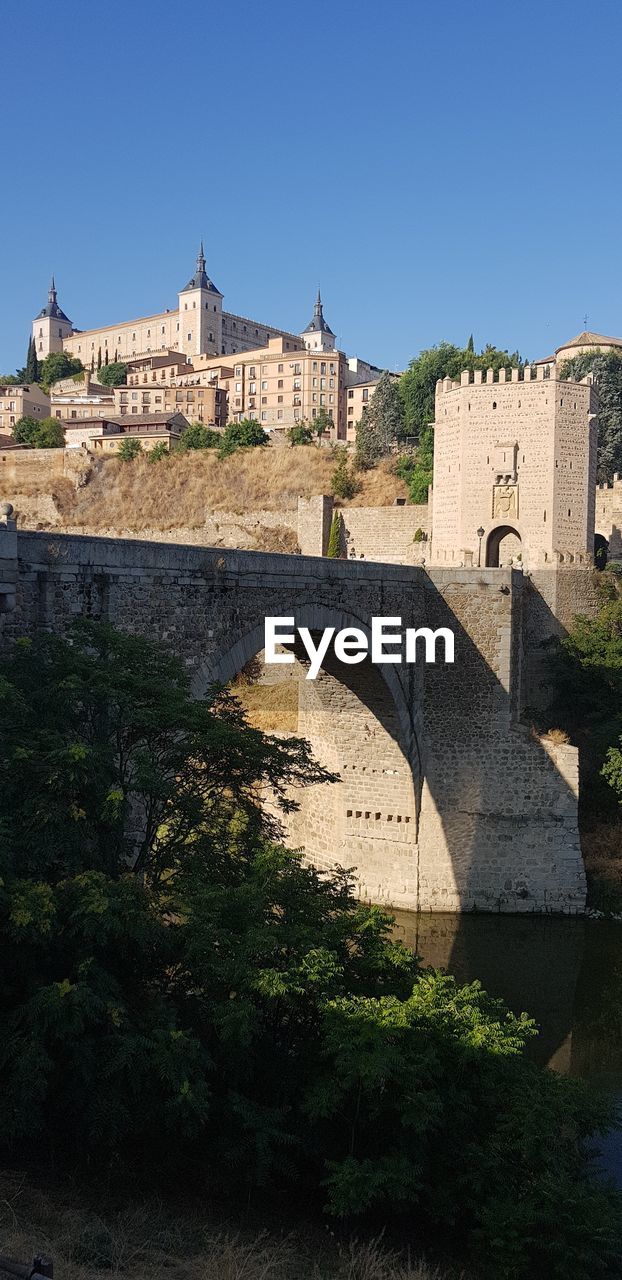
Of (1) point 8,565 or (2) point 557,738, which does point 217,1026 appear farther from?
(2) point 557,738

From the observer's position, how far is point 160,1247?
8.47 m

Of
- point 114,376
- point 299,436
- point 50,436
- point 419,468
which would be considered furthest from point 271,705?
point 114,376

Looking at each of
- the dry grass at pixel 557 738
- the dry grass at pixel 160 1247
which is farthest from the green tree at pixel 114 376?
the dry grass at pixel 160 1247

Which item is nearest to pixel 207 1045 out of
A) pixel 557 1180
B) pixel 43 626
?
pixel 557 1180

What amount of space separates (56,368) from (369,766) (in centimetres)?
9529

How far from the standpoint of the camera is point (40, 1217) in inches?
331

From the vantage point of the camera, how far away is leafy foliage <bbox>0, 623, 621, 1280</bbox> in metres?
8.55

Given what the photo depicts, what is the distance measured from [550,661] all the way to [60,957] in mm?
19149

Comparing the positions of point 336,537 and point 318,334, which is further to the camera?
point 318,334

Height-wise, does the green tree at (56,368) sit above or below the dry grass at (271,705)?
above

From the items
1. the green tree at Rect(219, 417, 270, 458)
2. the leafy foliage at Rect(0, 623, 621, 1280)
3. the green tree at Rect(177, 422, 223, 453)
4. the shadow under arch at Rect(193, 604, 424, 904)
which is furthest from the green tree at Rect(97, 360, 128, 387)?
the leafy foliage at Rect(0, 623, 621, 1280)

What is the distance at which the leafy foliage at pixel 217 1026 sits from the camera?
8547 millimetres

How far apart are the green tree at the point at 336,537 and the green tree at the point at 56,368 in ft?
217

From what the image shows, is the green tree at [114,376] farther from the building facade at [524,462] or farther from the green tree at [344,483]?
the building facade at [524,462]
